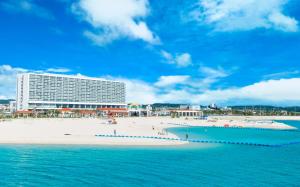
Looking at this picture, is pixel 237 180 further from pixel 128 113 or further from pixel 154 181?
pixel 128 113

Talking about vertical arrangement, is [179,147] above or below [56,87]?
below

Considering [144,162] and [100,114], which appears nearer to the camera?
[144,162]

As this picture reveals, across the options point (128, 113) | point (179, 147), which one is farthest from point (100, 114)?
point (179, 147)

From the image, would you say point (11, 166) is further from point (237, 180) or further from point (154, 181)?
point (237, 180)

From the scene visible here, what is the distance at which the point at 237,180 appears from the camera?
2809 centimetres

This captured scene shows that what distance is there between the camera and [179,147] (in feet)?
159

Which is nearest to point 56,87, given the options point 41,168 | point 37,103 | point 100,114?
point 37,103

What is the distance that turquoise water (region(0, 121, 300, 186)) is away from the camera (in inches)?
1066

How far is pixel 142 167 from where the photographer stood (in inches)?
1275

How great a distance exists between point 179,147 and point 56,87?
519 feet

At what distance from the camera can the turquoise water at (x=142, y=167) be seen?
27078mm

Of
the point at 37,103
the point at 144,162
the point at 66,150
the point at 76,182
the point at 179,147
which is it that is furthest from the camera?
the point at 37,103

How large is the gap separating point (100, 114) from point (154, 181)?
14986cm

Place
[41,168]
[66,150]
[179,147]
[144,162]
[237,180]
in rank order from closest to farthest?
[237,180]
[41,168]
[144,162]
[66,150]
[179,147]
